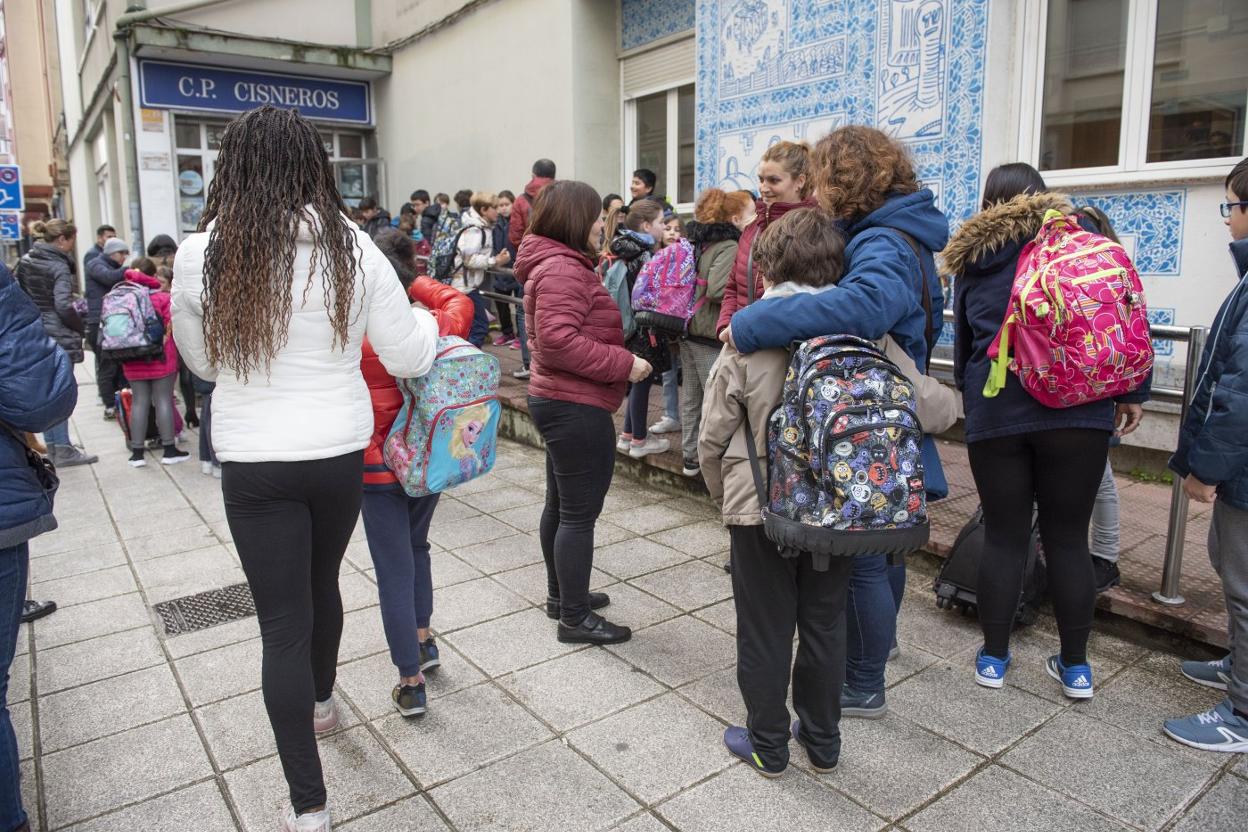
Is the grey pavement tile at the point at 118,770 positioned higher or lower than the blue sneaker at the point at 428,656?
lower

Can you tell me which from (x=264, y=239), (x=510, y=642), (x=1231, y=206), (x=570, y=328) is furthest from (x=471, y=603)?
(x=1231, y=206)

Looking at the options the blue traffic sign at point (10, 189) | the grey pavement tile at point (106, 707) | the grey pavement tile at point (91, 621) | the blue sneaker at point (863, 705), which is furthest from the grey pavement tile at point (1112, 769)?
the blue traffic sign at point (10, 189)

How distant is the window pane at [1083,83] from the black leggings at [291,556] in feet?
17.8

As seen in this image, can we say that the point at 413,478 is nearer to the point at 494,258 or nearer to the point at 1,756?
the point at 1,756

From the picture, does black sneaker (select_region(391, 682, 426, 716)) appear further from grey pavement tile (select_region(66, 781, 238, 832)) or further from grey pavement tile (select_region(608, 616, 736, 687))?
grey pavement tile (select_region(608, 616, 736, 687))

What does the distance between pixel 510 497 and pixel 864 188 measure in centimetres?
372

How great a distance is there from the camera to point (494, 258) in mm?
8438

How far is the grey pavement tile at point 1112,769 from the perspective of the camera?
2.48m

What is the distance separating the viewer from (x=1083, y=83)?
5844 mm

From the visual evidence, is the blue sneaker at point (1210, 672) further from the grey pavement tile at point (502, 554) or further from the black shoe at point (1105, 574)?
the grey pavement tile at point (502, 554)

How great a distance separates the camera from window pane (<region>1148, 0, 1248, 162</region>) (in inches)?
203

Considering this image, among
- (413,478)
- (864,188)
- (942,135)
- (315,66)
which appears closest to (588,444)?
(413,478)

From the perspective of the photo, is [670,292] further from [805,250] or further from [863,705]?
[863,705]

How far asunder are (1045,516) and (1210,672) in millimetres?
910
